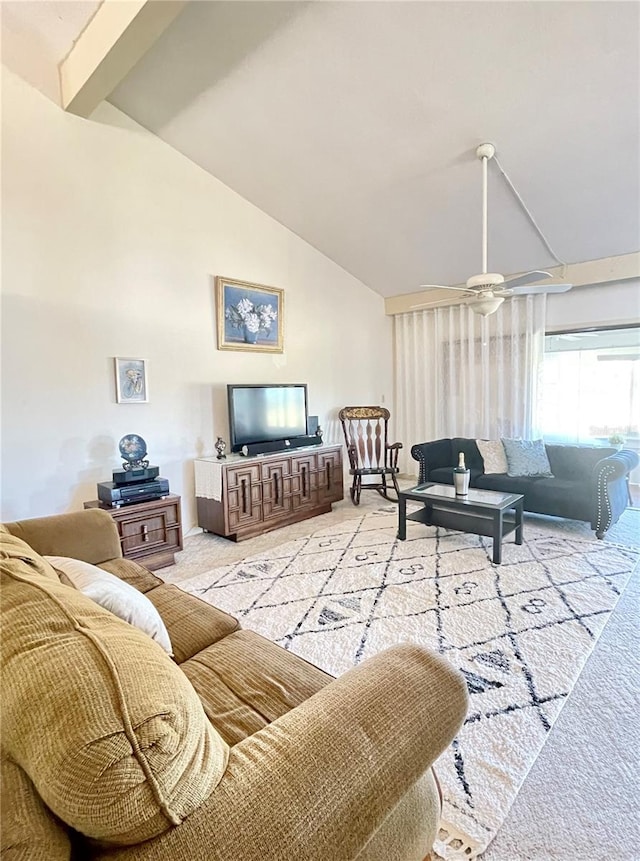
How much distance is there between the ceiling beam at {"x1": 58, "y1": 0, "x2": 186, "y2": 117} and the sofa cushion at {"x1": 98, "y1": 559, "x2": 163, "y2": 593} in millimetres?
3000

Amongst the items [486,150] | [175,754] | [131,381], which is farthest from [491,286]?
[175,754]

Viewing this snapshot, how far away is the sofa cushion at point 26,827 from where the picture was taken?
569mm

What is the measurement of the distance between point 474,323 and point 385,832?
5.57 metres

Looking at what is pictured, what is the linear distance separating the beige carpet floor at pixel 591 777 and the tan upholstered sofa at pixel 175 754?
50cm

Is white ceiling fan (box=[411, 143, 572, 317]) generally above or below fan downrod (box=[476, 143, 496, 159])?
below

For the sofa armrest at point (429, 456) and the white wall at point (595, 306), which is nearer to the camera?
the white wall at point (595, 306)

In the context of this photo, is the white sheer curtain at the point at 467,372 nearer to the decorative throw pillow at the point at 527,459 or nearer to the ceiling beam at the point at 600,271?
the ceiling beam at the point at 600,271

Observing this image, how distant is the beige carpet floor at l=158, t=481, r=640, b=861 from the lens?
1310mm

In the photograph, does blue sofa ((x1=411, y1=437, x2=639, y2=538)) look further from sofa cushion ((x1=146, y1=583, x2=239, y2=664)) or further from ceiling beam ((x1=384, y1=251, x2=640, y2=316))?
sofa cushion ((x1=146, y1=583, x2=239, y2=664))

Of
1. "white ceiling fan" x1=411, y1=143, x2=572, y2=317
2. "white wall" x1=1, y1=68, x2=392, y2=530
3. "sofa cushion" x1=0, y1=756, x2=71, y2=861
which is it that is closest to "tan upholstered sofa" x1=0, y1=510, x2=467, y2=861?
"sofa cushion" x1=0, y1=756, x2=71, y2=861

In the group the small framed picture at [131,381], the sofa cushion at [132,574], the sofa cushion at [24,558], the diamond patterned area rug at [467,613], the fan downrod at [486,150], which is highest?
the fan downrod at [486,150]

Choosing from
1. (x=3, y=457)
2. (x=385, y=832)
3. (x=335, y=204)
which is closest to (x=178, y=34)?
(x=335, y=204)

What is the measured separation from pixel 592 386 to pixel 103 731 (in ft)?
19.1

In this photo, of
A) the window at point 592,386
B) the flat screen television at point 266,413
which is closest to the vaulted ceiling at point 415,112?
the window at point 592,386
